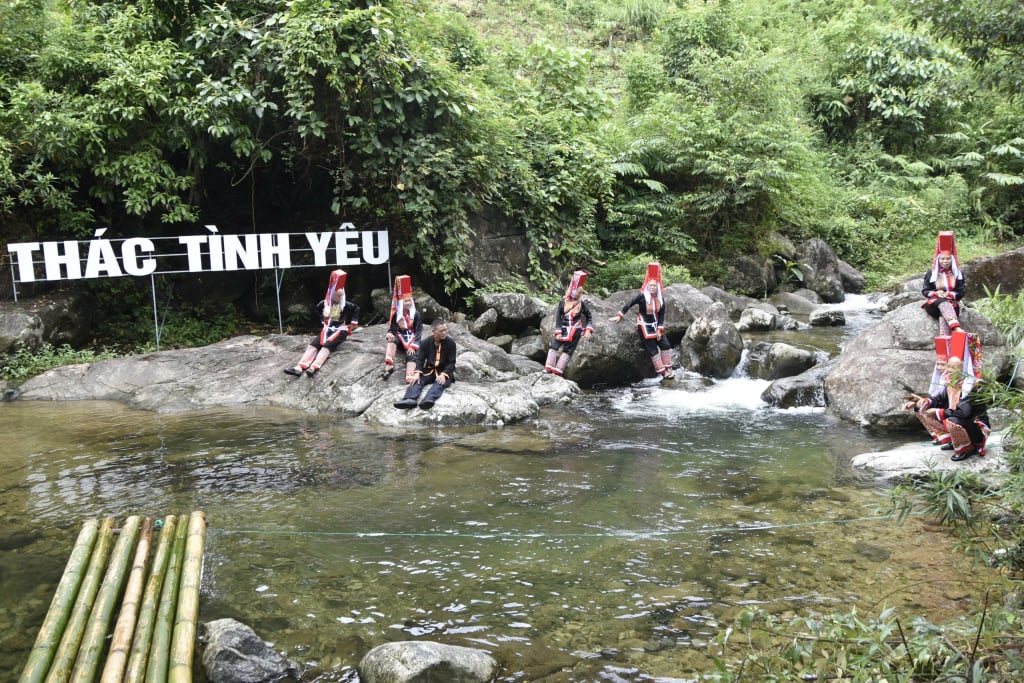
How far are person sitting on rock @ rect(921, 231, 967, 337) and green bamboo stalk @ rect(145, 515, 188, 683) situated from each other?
9.11m

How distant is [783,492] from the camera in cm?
711

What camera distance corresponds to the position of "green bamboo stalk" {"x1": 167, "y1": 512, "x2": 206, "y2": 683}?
3959 mm

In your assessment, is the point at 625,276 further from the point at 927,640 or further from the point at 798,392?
the point at 927,640

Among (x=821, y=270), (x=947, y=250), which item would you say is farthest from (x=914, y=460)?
(x=821, y=270)

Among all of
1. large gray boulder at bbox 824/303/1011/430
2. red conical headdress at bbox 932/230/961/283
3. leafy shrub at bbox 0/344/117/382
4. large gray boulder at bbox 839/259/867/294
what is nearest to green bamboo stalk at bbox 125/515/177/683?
leafy shrub at bbox 0/344/117/382

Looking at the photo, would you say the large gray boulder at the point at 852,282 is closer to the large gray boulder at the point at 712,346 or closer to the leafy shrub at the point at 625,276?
the leafy shrub at the point at 625,276

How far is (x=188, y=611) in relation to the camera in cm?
434

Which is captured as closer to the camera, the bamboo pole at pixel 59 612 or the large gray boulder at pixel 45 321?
the bamboo pole at pixel 59 612

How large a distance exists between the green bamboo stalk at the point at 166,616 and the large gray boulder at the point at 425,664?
104 centimetres

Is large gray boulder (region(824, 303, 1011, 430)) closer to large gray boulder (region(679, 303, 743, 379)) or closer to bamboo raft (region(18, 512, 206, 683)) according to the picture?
large gray boulder (region(679, 303, 743, 379))

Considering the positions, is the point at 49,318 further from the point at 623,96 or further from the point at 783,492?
the point at 623,96

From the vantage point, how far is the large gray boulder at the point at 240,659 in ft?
13.8

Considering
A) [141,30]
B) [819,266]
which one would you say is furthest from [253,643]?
[819,266]

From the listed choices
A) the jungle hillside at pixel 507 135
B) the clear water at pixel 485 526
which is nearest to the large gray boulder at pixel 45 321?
the jungle hillside at pixel 507 135
